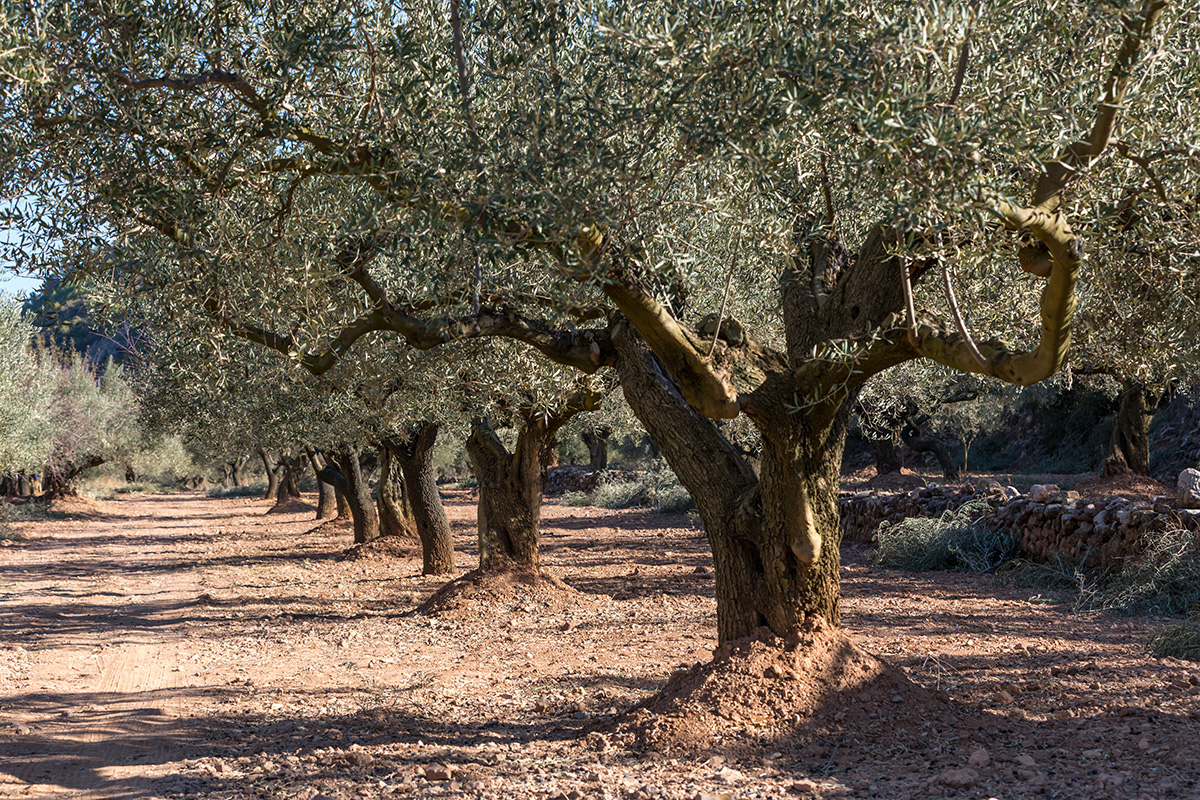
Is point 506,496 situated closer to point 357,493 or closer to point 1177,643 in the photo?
point 1177,643

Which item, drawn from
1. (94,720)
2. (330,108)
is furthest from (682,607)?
(330,108)

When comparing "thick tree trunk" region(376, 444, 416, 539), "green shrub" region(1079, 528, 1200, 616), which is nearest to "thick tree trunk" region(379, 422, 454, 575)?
"thick tree trunk" region(376, 444, 416, 539)

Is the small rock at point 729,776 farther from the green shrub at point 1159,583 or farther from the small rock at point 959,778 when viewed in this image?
the green shrub at point 1159,583

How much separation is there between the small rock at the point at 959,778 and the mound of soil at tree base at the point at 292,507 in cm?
3376

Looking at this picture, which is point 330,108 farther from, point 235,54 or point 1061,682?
point 1061,682

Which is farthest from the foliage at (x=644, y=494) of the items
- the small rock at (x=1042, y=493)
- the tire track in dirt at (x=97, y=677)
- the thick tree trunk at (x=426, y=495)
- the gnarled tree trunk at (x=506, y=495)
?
the gnarled tree trunk at (x=506, y=495)

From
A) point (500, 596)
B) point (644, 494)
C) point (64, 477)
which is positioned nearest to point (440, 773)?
point (500, 596)

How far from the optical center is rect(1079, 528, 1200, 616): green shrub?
9445 millimetres

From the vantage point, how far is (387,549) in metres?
18.7

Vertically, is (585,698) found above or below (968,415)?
below

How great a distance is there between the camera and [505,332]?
19.0 ft

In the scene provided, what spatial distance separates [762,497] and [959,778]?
6.48 feet

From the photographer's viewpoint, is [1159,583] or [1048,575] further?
[1048,575]

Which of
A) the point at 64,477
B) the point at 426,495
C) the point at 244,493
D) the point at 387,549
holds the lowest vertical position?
the point at 244,493
